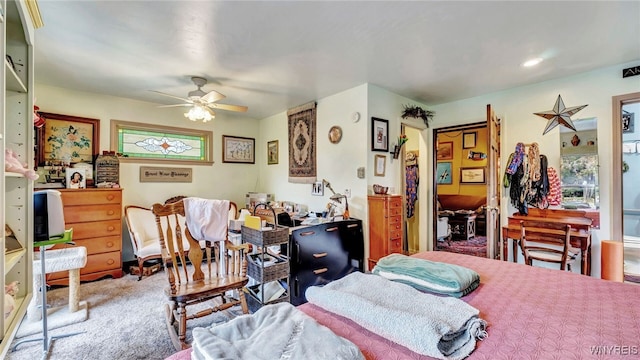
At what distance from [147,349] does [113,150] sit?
3015 millimetres

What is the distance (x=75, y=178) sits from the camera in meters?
3.54

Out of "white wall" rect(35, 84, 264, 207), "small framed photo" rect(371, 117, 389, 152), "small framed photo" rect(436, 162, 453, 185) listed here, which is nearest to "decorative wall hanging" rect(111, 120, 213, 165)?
"white wall" rect(35, 84, 264, 207)

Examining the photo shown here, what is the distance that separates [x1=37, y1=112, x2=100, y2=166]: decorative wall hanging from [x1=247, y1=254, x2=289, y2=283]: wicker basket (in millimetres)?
2925

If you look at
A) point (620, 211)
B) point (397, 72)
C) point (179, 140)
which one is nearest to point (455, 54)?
point (397, 72)

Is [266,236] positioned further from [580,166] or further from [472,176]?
[472,176]

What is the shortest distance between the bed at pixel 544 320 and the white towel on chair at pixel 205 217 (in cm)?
141

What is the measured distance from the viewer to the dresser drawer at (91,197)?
333 cm

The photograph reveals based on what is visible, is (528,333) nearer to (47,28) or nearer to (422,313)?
(422,313)

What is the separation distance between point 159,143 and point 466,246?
550 cm

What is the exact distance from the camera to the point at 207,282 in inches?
89.0

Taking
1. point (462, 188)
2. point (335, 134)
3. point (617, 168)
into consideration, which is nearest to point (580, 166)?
point (617, 168)

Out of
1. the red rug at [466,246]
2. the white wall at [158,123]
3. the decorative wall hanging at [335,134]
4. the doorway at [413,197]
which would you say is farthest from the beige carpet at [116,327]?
the red rug at [466,246]

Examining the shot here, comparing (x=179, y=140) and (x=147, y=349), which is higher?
(x=179, y=140)

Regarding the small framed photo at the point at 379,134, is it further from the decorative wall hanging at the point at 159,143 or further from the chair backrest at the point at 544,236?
the decorative wall hanging at the point at 159,143
